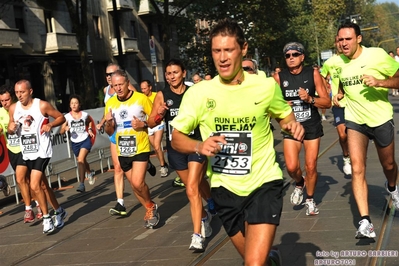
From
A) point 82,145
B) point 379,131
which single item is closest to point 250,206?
point 379,131

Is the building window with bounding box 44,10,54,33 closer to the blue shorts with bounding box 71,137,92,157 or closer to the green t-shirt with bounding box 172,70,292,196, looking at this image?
the blue shorts with bounding box 71,137,92,157

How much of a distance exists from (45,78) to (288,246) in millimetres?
28644

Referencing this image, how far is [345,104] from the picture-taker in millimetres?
6980

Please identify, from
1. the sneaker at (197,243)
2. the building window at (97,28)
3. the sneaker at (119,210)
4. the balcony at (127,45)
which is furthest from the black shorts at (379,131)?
the balcony at (127,45)

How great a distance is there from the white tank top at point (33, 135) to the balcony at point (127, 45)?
3313 centimetres

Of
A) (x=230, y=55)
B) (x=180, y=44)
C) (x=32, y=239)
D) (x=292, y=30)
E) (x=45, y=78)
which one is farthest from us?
(x=292, y=30)

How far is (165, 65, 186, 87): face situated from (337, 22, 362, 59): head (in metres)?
1.87

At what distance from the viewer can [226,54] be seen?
4.11 m

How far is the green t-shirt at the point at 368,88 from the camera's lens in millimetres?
6613

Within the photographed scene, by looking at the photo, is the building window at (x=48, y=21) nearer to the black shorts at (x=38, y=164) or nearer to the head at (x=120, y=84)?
the black shorts at (x=38, y=164)

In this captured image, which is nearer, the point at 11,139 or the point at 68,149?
the point at 11,139

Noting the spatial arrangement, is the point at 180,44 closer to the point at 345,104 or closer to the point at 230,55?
the point at 345,104

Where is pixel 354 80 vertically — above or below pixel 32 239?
above

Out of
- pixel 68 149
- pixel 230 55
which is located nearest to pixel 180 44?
pixel 68 149
